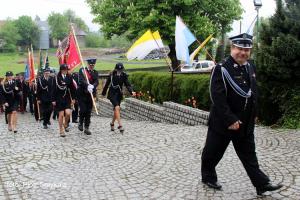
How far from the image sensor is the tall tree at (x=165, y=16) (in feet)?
97.7

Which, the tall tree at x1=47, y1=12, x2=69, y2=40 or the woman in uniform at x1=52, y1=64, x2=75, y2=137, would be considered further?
the tall tree at x1=47, y1=12, x2=69, y2=40

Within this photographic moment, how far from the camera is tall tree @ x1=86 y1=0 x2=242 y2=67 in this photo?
29.8m

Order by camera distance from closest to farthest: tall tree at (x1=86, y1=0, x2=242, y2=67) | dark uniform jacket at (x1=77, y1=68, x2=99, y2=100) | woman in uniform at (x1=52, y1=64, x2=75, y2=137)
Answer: dark uniform jacket at (x1=77, y1=68, x2=99, y2=100) < woman in uniform at (x1=52, y1=64, x2=75, y2=137) < tall tree at (x1=86, y1=0, x2=242, y2=67)

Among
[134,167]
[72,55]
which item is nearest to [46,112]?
[72,55]

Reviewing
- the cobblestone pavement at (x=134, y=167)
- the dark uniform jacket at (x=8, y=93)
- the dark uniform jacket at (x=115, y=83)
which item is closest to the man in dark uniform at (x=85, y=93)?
the dark uniform jacket at (x=115, y=83)

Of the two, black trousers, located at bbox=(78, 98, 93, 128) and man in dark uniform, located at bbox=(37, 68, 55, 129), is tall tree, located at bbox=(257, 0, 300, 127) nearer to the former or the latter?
black trousers, located at bbox=(78, 98, 93, 128)

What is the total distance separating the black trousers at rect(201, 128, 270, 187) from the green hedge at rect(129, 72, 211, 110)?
657cm

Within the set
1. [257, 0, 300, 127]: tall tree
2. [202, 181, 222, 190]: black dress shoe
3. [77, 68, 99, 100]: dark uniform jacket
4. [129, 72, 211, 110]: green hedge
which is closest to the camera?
[202, 181, 222, 190]: black dress shoe

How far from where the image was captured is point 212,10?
1288 inches

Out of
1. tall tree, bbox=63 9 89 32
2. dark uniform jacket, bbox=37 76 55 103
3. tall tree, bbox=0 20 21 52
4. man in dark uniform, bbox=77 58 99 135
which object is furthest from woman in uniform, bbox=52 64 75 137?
tall tree, bbox=63 9 89 32

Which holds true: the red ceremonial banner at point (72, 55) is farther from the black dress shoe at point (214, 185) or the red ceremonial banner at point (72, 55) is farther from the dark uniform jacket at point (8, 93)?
the black dress shoe at point (214, 185)

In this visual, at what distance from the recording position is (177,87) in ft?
46.6

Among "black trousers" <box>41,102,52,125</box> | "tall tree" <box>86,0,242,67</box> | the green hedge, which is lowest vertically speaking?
"black trousers" <box>41,102,52,125</box>

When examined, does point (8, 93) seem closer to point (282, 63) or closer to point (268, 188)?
point (282, 63)
